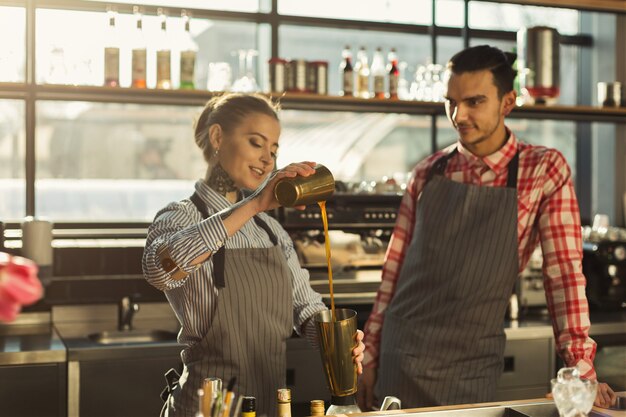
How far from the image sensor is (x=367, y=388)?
2.37 meters

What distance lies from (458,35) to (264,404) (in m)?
2.65

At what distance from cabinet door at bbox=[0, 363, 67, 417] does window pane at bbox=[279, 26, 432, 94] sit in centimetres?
181

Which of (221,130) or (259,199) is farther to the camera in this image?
(221,130)

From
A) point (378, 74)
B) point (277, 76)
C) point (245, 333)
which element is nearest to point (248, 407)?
point (245, 333)

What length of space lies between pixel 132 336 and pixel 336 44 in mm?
1667

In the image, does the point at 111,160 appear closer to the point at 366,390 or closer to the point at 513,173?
the point at 366,390

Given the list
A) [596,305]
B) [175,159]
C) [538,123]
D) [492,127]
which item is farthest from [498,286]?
[538,123]

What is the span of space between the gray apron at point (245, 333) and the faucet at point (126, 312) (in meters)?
1.33

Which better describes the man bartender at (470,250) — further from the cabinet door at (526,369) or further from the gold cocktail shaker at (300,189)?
the cabinet door at (526,369)

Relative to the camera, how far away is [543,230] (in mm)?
2281

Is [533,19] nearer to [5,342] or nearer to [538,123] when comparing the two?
[538,123]

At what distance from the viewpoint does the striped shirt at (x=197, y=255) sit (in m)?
1.75

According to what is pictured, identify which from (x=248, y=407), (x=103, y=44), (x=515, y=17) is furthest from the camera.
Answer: (x=515, y=17)

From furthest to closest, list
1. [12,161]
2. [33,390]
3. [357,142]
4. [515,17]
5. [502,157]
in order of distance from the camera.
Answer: [515,17] → [357,142] → [12,161] → [33,390] → [502,157]
